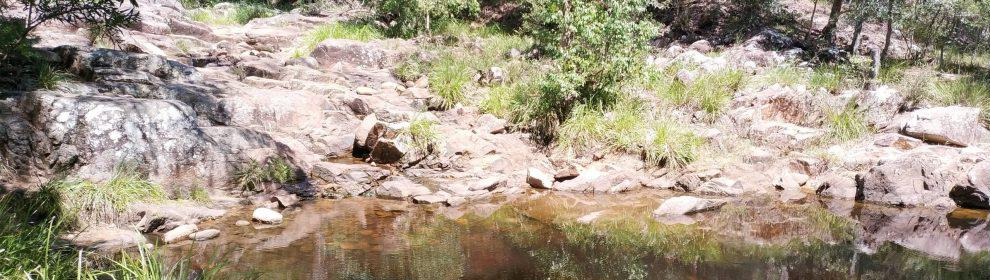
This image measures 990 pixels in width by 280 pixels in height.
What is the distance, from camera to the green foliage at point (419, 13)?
1412cm

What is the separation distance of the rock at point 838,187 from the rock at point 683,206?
6.51 feet

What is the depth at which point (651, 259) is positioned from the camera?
518 cm

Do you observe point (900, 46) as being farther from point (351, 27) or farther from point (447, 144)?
point (351, 27)

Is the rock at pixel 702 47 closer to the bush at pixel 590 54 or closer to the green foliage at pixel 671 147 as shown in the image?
the bush at pixel 590 54

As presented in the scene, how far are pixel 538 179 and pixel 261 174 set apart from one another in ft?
11.3

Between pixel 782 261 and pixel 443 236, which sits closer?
pixel 782 261

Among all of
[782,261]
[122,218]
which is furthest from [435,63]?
[782,261]

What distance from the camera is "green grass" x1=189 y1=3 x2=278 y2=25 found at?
17.1m

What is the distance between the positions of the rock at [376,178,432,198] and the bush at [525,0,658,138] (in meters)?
2.81

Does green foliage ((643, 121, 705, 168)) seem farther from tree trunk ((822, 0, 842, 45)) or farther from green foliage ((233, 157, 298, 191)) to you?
A: tree trunk ((822, 0, 842, 45))

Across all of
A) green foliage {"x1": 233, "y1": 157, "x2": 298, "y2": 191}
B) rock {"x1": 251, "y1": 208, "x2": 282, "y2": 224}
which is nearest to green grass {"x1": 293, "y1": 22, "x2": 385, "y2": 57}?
green foliage {"x1": 233, "y1": 157, "x2": 298, "y2": 191}

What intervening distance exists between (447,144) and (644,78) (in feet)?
10.4

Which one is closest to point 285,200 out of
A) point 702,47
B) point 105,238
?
point 105,238

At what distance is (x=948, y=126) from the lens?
872cm
